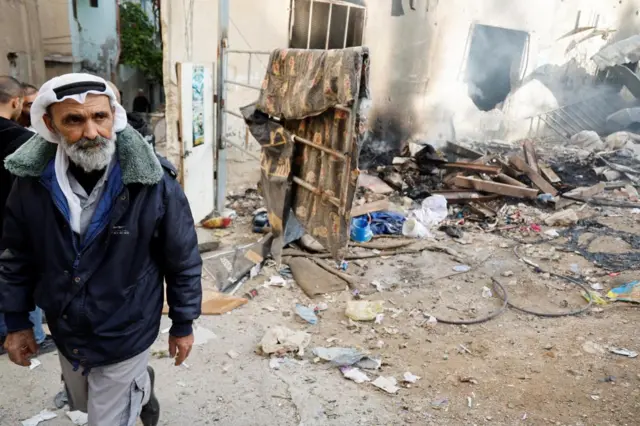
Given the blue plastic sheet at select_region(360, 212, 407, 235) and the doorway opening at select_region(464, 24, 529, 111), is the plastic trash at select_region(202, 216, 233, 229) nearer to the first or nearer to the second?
the blue plastic sheet at select_region(360, 212, 407, 235)

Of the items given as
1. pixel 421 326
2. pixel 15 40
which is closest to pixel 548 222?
pixel 421 326

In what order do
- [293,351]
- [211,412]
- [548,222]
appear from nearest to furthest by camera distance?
[211,412] < [293,351] < [548,222]

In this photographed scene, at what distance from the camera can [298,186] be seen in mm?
5402

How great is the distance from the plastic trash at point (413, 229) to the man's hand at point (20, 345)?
5.46 m

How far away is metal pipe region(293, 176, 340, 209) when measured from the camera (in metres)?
4.79

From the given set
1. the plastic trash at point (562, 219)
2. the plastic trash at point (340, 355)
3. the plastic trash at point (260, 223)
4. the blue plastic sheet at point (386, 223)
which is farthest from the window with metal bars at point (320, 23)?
the plastic trash at point (340, 355)

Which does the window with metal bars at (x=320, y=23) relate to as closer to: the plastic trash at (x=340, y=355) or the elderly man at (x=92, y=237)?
the plastic trash at (x=340, y=355)

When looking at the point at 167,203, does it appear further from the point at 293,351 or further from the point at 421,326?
the point at 421,326

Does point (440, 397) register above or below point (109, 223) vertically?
below

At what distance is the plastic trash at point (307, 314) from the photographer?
15.0 feet

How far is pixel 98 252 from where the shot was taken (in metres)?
1.95

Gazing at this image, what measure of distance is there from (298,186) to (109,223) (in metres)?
3.55

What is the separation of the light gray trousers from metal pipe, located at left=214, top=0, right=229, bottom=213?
469 centimetres

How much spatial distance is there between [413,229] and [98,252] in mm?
5549
